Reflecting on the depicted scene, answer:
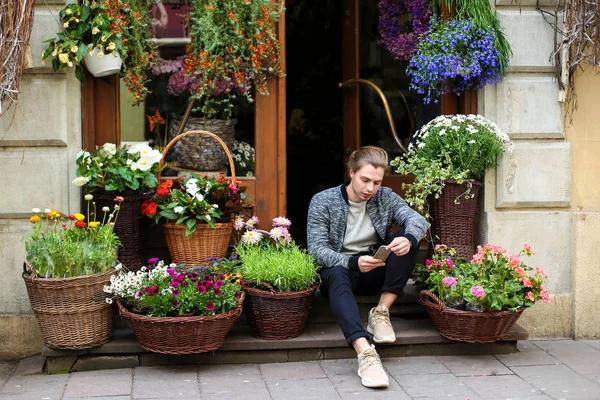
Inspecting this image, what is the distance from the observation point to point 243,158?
5.80 m

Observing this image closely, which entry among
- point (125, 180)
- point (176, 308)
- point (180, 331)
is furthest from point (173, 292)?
point (125, 180)

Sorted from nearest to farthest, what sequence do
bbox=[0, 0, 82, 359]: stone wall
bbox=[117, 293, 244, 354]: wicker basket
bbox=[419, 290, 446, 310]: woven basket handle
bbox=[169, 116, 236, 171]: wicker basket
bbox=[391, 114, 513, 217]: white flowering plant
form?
bbox=[117, 293, 244, 354]: wicker basket, bbox=[419, 290, 446, 310]: woven basket handle, bbox=[0, 0, 82, 359]: stone wall, bbox=[391, 114, 513, 217]: white flowering plant, bbox=[169, 116, 236, 171]: wicker basket

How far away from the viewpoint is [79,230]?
4926mm

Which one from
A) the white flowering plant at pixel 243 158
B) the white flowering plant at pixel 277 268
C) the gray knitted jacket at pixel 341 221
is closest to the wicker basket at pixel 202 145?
the white flowering plant at pixel 243 158

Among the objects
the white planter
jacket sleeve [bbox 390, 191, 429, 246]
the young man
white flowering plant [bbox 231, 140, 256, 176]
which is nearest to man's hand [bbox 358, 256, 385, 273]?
the young man

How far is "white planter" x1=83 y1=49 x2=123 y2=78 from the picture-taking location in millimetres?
5266

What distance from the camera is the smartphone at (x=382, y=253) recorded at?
190 inches

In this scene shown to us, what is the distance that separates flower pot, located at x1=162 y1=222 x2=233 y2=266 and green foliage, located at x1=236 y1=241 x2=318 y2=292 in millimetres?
239

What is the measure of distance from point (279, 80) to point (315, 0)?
118 inches

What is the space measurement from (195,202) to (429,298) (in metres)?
1.58

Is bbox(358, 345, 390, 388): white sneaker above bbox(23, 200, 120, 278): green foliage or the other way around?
the other way around

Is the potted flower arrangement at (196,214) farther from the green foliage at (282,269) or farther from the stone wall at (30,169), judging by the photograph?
the stone wall at (30,169)

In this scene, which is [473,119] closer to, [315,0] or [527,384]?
[527,384]

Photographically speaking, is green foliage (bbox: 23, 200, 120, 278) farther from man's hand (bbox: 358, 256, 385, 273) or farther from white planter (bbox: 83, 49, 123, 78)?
man's hand (bbox: 358, 256, 385, 273)
